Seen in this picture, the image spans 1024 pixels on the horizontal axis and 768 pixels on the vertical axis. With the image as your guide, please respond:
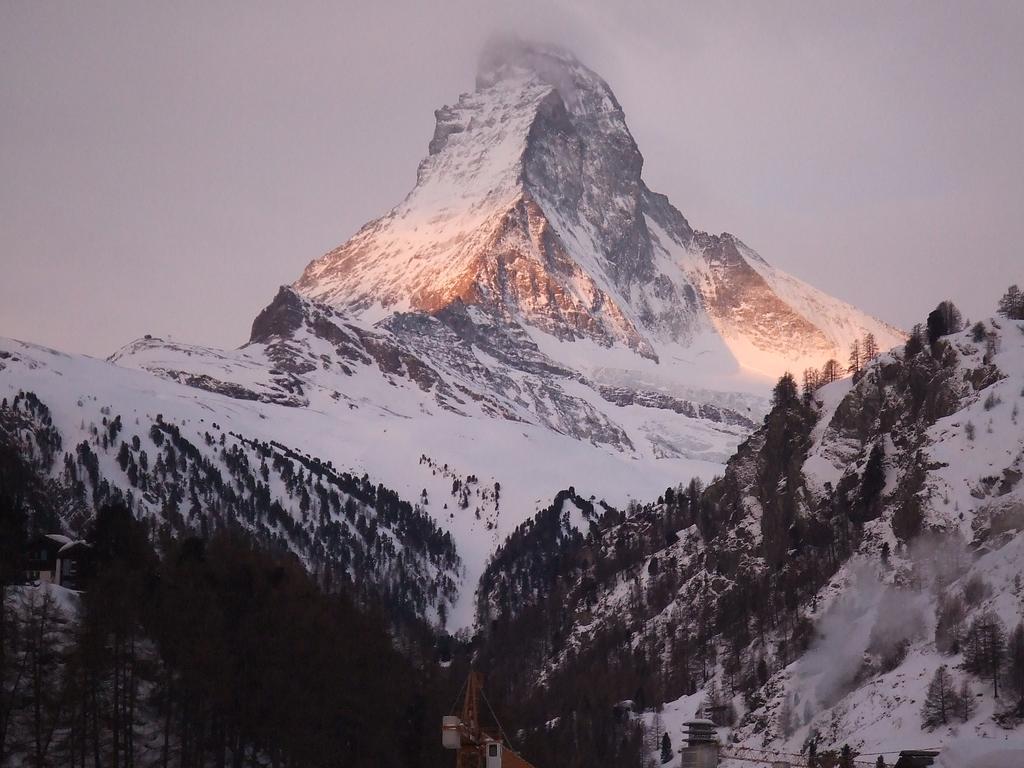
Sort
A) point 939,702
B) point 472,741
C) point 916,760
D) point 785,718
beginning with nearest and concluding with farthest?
point 472,741 → point 916,760 → point 939,702 → point 785,718

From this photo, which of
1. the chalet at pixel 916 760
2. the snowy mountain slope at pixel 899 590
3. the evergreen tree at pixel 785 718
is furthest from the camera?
the evergreen tree at pixel 785 718

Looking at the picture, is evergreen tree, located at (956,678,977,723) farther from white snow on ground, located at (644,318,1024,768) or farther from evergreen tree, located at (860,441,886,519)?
evergreen tree, located at (860,441,886,519)

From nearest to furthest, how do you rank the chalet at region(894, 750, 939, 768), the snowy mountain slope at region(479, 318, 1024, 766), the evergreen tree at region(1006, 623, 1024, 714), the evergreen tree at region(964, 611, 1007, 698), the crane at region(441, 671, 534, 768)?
the crane at region(441, 671, 534, 768) → the chalet at region(894, 750, 939, 768) → the evergreen tree at region(1006, 623, 1024, 714) → the evergreen tree at region(964, 611, 1007, 698) → the snowy mountain slope at region(479, 318, 1024, 766)

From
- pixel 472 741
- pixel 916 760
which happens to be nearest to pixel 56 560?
pixel 472 741

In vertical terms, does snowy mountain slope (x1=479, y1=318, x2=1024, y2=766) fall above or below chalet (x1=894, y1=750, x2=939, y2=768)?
above

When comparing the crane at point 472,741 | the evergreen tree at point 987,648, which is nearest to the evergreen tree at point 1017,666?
the evergreen tree at point 987,648

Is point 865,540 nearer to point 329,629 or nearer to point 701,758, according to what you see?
point 701,758

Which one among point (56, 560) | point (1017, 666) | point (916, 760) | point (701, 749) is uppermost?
point (56, 560)

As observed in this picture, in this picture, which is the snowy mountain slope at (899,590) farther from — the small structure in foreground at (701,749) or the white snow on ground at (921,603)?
the small structure in foreground at (701,749)

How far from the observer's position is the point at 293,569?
479 ft

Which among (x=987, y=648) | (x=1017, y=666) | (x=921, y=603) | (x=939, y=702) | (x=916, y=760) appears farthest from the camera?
(x=921, y=603)

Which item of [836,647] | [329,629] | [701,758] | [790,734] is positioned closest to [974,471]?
[836,647]

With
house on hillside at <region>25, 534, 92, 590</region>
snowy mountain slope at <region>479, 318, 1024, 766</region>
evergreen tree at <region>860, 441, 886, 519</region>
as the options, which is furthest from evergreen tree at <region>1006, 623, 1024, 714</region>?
house on hillside at <region>25, 534, 92, 590</region>

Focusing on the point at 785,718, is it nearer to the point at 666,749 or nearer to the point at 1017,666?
the point at 666,749
